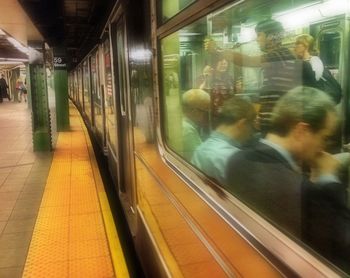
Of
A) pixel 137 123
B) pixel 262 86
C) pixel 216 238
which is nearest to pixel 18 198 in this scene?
pixel 137 123

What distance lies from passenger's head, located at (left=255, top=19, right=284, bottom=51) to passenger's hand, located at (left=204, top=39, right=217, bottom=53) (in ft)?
1.26

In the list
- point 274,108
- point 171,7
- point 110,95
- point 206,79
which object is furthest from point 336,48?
point 110,95

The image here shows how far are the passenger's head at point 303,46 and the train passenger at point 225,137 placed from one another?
0.29m

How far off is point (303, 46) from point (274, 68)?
12cm

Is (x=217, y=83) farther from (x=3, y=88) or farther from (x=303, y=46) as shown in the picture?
(x=3, y=88)

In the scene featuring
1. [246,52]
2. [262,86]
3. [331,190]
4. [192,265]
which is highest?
[246,52]

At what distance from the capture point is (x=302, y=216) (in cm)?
117

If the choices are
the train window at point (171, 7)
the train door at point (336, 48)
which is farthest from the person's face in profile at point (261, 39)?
the train window at point (171, 7)

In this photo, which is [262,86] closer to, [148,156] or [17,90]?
[148,156]

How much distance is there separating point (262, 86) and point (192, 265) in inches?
38.3

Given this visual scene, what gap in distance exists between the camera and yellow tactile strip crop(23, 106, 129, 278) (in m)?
3.31

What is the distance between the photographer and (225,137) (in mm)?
1750

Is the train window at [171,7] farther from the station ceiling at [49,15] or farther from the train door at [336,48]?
the station ceiling at [49,15]

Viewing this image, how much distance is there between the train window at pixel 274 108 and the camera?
1.11 metres
